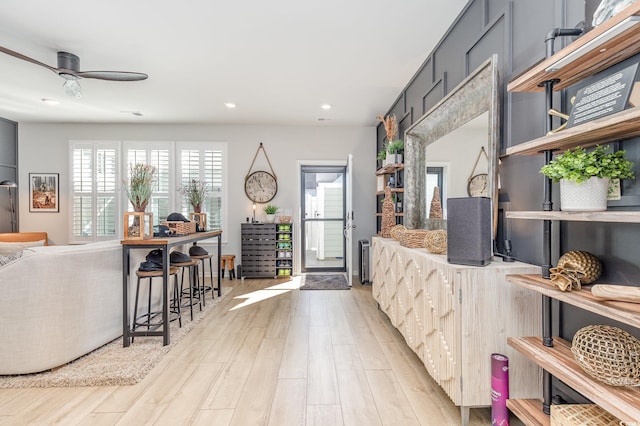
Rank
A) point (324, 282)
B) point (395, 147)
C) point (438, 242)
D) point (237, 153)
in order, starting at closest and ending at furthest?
point (438, 242)
point (395, 147)
point (324, 282)
point (237, 153)

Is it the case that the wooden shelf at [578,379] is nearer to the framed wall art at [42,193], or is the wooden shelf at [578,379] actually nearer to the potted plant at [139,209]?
the potted plant at [139,209]

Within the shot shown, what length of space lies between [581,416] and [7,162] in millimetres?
7910

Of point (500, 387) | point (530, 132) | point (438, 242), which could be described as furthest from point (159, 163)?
point (500, 387)

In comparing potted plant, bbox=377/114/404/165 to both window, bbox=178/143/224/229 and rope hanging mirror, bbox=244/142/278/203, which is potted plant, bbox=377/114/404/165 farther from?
window, bbox=178/143/224/229

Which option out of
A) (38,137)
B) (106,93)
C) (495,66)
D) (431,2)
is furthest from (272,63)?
(38,137)

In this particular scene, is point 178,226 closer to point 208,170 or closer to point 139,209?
point 139,209

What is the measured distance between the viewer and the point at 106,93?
4379mm

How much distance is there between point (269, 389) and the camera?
2156 millimetres

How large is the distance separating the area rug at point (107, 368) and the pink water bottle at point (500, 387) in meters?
2.25

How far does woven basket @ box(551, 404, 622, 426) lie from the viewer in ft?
4.03

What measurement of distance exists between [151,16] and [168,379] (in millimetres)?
2774

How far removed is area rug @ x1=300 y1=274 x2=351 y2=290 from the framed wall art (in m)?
4.70

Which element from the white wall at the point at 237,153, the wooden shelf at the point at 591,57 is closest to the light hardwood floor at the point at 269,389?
the wooden shelf at the point at 591,57

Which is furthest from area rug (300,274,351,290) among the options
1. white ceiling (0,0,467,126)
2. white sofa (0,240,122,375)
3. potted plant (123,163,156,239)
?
white sofa (0,240,122,375)
